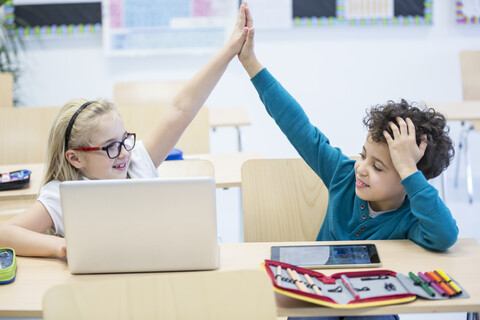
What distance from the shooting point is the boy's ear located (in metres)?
1.64

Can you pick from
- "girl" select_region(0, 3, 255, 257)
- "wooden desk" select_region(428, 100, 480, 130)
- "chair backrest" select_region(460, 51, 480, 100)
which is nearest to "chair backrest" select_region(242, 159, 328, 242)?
"girl" select_region(0, 3, 255, 257)

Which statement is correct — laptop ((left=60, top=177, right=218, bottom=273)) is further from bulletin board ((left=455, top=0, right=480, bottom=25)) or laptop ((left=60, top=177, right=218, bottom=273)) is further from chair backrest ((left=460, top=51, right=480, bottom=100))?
bulletin board ((left=455, top=0, right=480, bottom=25))

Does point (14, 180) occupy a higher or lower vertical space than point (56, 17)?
lower

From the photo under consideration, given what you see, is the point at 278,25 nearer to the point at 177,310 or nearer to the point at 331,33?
the point at 331,33

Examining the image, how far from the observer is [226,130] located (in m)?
5.09

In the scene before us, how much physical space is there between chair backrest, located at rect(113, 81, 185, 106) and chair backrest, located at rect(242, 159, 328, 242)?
6.32 feet

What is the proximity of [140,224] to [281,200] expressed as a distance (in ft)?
2.37

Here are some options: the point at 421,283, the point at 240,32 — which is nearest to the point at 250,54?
the point at 240,32

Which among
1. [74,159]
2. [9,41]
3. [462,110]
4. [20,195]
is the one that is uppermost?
[9,41]

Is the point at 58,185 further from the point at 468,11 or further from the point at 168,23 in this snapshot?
the point at 468,11

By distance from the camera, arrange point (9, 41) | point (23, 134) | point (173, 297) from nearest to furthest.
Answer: point (173, 297) → point (23, 134) → point (9, 41)

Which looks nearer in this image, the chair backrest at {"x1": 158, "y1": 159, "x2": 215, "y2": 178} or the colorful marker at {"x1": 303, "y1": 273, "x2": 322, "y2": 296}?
the colorful marker at {"x1": 303, "y1": 273, "x2": 322, "y2": 296}

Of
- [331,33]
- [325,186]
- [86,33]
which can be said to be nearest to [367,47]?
[331,33]

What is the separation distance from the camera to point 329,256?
1.36m
